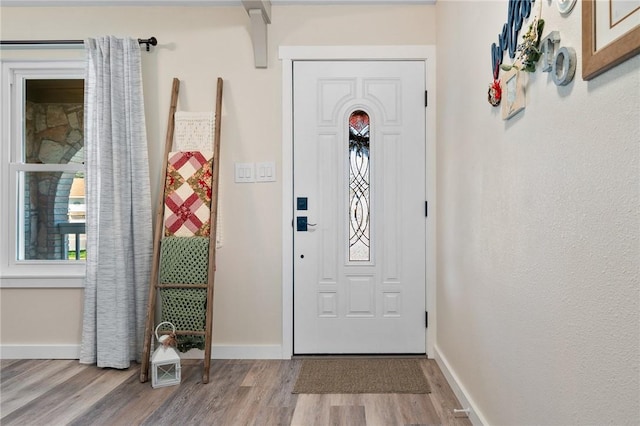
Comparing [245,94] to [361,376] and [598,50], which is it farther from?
[598,50]

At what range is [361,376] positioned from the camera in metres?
2.71

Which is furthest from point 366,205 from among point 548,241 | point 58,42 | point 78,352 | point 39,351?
point 39,351

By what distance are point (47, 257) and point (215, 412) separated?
1.90m

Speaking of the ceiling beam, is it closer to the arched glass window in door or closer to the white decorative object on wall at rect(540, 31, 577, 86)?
the arched glass window in door

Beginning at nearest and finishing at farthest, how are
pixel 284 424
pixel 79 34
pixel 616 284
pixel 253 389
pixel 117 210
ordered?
1. pixel 616 284
2. pixel 284 424
3. pixel 253 389
4. pixel 117 210
5. pixel 79 34

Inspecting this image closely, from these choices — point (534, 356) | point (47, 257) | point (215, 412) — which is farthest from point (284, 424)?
point (47, 257)

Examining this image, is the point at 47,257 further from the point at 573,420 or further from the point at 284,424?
the point at 573,420

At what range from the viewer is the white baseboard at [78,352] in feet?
10.0

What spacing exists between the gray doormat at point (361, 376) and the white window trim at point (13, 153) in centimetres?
180

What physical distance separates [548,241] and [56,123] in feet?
10.9

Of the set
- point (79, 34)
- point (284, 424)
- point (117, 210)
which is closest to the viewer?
point (284, 424)

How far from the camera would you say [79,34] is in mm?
3102

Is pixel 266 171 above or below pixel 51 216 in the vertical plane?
above

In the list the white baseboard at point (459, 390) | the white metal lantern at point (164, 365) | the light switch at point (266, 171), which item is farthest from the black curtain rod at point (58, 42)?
the white baseboard at point (459, 390)
